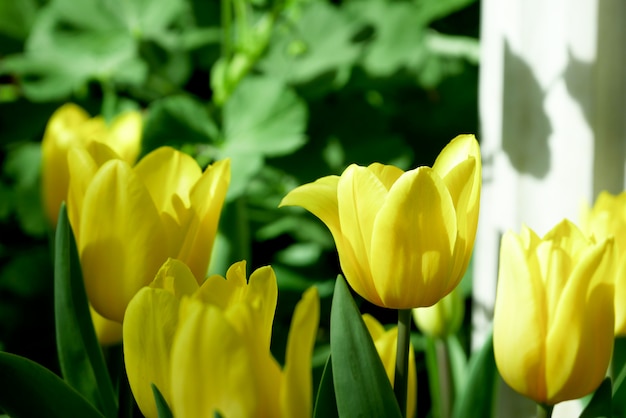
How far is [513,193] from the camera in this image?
0.93 metres

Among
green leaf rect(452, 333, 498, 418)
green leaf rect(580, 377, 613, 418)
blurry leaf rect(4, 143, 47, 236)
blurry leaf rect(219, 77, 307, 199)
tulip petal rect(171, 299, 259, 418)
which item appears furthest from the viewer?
blurry leaf rect(4, 143, 47, 236)

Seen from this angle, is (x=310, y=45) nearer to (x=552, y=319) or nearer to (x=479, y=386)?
(x=479, y=386)

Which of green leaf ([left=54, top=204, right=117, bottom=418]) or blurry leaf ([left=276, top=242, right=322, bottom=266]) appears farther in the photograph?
blurry leaf ([left=276, top=242, right=322, bottom=266])

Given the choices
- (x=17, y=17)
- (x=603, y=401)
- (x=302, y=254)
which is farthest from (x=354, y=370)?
(x=17, y=17)

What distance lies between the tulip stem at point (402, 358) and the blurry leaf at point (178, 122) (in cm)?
67

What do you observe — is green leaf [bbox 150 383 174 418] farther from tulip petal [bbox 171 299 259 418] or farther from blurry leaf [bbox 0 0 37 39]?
blurry leaf [bbox 0 0 37 39]

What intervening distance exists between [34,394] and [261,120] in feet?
2.22

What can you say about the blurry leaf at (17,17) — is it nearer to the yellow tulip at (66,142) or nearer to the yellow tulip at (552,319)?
the yellow tulip at (66,142)

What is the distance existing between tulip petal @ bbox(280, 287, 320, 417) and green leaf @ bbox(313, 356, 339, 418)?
0.23 ft

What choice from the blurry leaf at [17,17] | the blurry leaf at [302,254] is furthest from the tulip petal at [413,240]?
the blurry leaf at [17,17]

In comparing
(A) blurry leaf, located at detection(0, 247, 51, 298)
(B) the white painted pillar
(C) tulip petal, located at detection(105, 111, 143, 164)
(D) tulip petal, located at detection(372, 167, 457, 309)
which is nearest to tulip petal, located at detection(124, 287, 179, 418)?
(D) tulip petal, located at detection(372, 167, 457, 309)

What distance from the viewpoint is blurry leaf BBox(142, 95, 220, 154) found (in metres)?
1.06

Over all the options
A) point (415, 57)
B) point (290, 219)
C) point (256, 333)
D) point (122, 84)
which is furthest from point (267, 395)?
point (122, 84)

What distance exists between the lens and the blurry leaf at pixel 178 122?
1.06 meters
